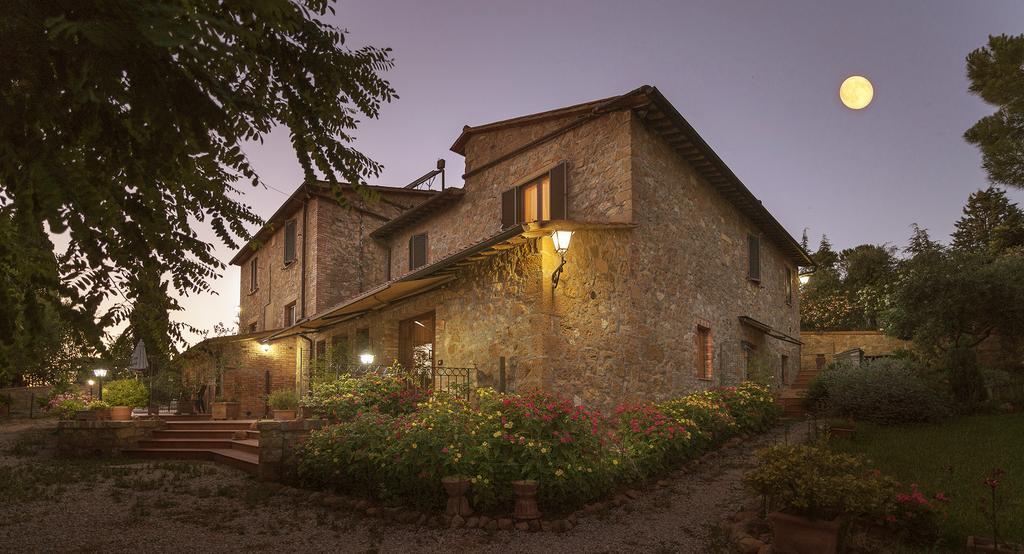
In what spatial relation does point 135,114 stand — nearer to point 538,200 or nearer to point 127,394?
point 538,200

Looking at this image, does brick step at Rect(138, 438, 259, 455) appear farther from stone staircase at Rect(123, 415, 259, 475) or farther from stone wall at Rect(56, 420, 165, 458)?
stone wall at Rect(56, 420, 165, 458)

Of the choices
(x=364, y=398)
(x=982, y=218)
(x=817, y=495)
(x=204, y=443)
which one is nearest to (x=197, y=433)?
(x=204, y=443)

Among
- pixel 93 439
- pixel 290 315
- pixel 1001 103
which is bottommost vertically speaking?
pixel 93 439

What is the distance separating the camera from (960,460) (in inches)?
287

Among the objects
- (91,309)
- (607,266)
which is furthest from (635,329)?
(91,309)

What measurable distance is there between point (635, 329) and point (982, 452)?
4.82 meters

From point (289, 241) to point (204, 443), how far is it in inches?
339

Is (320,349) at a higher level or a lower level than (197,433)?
higher

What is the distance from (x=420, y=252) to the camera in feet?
49.9

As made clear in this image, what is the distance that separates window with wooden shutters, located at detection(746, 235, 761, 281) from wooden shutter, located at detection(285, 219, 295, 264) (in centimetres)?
1270

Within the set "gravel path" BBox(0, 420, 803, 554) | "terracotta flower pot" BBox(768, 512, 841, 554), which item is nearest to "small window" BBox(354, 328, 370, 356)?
"gravel path" BBox(0, 420, 803, 554)

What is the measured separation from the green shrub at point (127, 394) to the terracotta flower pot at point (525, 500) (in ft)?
46.3

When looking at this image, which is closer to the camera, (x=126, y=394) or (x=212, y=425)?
(x=212, y=425)

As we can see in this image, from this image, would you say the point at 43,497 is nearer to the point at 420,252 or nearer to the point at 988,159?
the point at 420,252
